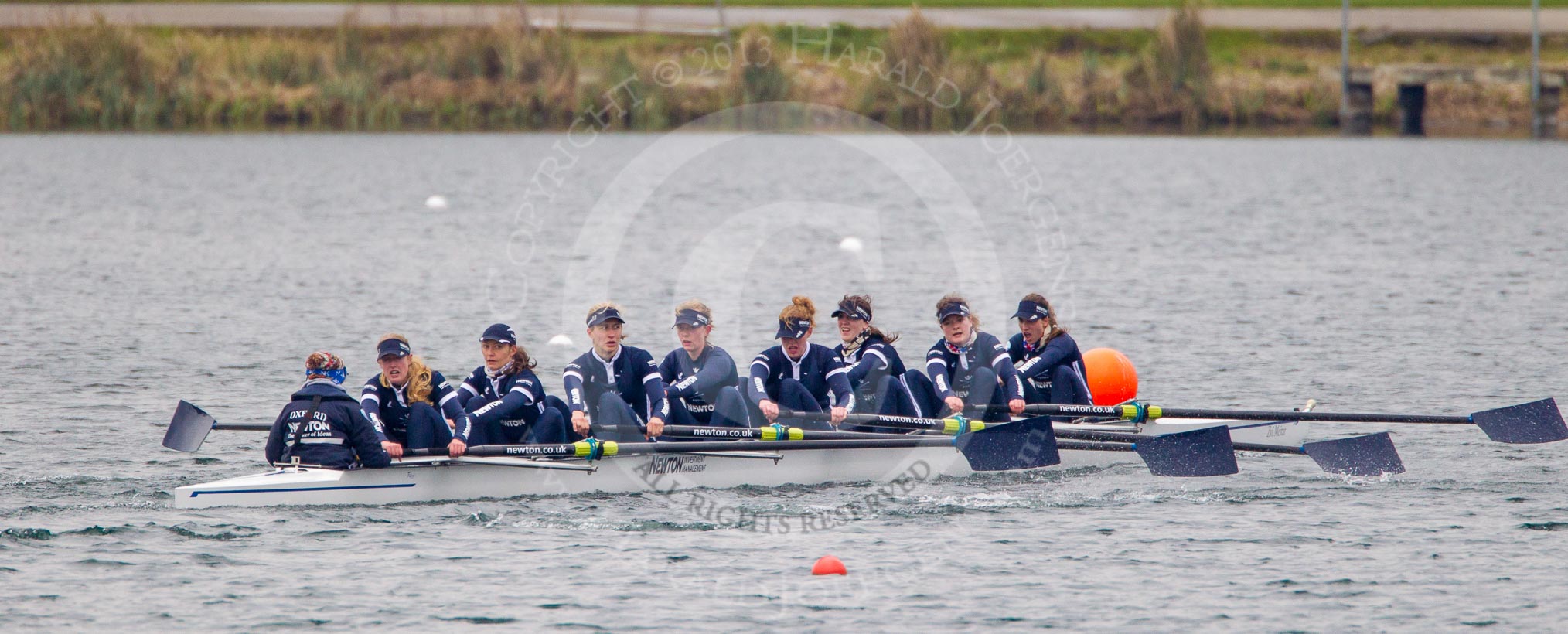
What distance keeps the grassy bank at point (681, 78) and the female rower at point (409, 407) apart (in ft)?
119

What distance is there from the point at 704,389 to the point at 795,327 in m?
0.93

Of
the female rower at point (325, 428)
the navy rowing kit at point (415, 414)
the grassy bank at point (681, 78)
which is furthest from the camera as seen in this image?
the grassy bank at point (681, 78)

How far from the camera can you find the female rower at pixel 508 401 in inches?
555

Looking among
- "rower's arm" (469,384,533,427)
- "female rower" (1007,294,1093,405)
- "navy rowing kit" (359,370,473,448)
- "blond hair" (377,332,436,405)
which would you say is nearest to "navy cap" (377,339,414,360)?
"blond hair" (377,332,436,405)

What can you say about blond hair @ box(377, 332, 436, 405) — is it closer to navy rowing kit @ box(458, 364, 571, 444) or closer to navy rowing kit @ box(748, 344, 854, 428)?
navy rowing kit @ box(458, 364, 571, 444)

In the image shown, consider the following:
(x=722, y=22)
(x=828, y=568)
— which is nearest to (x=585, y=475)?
(x=828, y=568)

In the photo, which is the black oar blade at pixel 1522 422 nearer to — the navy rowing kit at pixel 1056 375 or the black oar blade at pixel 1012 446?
the navy rowing kit at pixel 1056 375

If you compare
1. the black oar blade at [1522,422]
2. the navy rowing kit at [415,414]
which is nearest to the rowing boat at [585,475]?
the navy rowing kit at [415,414]

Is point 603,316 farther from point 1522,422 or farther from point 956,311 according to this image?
point 1522,422

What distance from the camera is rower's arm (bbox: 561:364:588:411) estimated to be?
14344 mm

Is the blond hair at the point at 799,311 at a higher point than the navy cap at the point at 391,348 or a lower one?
higher

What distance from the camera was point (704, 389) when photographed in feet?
49.0

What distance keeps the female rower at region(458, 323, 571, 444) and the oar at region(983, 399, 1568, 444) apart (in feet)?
13.4

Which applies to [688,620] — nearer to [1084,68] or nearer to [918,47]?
[918,47]
